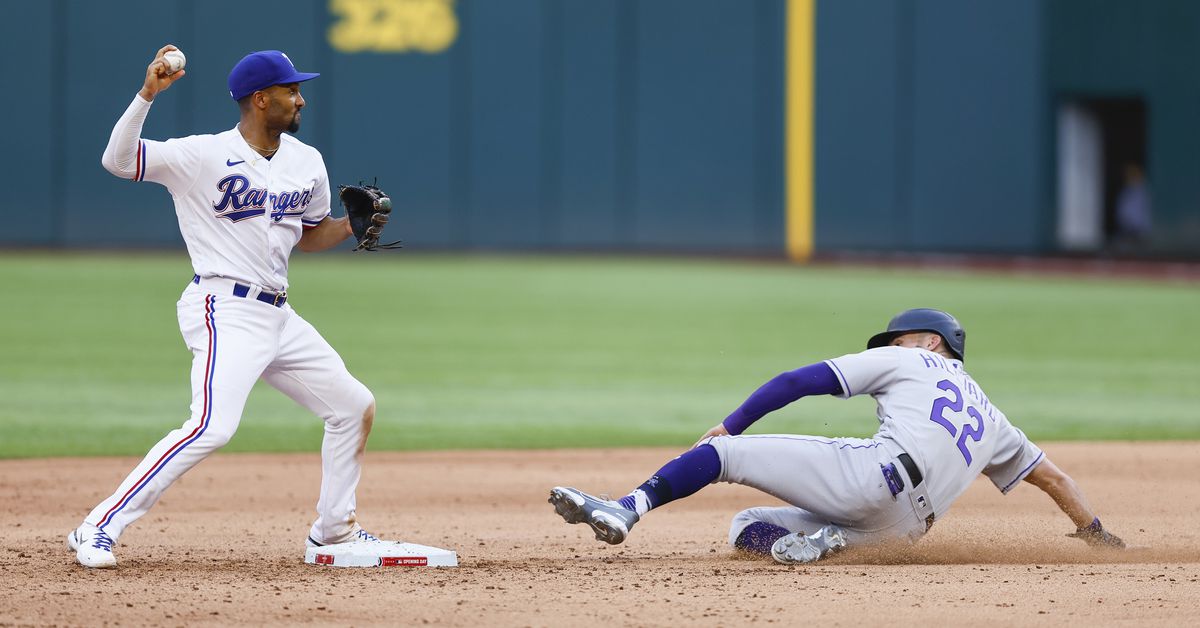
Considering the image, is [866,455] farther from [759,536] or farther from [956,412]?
[759,536]

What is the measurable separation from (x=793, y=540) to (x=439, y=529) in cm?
164

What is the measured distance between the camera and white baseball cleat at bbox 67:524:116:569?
500 centimetres

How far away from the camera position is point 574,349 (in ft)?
46.1

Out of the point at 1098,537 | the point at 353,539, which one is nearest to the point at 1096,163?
the point at 1098,537

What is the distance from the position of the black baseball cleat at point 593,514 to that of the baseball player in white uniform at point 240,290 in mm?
A: 857

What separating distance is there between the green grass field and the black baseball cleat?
11.5 ft

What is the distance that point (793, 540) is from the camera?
5.42 m

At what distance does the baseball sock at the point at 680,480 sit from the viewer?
5.17 meters

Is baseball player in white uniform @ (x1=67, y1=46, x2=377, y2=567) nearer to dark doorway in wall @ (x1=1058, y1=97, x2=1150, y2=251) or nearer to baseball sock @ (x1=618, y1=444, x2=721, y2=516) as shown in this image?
baseball sock @ (x1=618, y1=444, x2=721, y2=516)

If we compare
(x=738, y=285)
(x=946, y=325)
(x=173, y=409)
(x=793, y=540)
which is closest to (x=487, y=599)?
(x=793, y=540)

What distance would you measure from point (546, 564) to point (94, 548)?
155 cm

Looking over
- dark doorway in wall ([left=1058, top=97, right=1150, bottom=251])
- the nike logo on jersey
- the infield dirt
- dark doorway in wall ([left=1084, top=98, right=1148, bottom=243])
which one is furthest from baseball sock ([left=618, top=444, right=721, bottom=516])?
dark doorway in wall ([left=1084, top=98, right=1148, bottom=243])

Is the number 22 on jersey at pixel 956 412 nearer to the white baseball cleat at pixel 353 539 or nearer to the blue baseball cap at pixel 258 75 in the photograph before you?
the white baseball cleat at pixel 353 539

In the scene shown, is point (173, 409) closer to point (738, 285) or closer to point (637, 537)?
point (637, 537)
